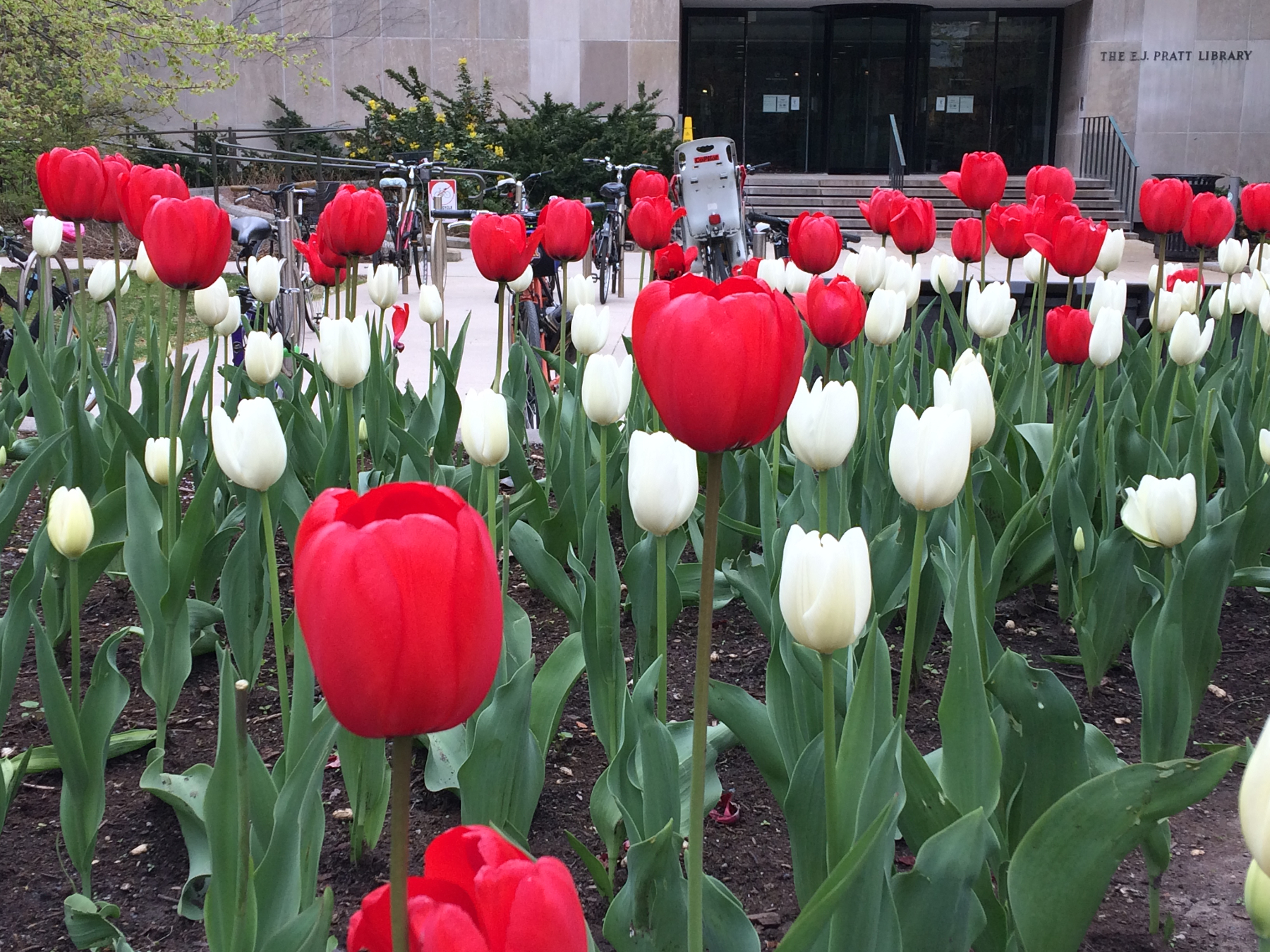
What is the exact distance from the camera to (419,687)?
60cm

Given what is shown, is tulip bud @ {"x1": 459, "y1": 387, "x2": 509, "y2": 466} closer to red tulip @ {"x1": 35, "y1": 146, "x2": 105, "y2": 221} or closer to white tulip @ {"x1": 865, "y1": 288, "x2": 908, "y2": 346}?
white tulip @ {"x1": 865, "y1": 288, "x2": 908, "y2": 346}

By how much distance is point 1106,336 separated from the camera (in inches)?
91.4

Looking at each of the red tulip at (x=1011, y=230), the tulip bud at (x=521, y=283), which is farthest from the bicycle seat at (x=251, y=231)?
the red tulip at (x=1011, y=230)

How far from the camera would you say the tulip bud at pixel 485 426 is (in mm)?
1673

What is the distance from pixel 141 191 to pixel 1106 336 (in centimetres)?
183

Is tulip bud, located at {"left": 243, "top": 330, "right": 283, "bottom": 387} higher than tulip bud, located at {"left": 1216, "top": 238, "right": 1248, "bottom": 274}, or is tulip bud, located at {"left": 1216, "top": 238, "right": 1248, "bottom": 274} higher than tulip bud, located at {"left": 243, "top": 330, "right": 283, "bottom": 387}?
tulip bud, located at {"left": 1216, "top": 238, "right": 1248, "bottom": 274}

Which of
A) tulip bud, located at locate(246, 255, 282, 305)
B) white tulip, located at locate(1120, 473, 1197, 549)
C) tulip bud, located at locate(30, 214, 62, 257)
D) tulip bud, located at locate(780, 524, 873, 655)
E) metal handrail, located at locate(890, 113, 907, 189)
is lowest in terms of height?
white tulip, located at locate(1120, 473, 1197, 549)

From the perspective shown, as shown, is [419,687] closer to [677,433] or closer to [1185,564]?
[677,433]

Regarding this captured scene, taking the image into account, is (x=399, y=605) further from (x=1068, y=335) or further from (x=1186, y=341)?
(x=1186, y=341)

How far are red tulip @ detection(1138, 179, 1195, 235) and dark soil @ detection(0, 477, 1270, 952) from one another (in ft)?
4.20

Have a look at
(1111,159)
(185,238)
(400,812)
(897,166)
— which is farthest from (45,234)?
(1111,159)

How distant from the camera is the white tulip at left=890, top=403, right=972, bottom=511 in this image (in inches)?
49.7

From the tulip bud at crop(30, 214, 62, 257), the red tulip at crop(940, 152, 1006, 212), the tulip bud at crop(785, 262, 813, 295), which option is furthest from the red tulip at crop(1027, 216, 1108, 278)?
the tulip bud at crop(30, 214, 62, 257)

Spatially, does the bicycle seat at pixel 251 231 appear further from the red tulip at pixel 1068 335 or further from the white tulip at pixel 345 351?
the red tulip at pixel 1068 335
